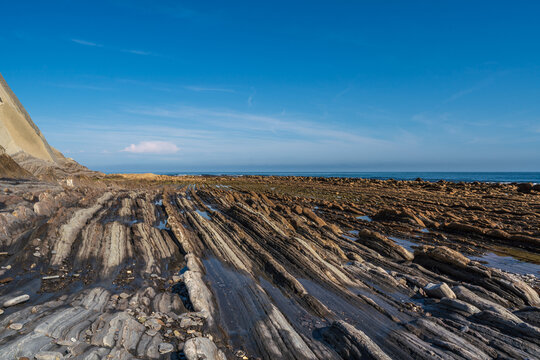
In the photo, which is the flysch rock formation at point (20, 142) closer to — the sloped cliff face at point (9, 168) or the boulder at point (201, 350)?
the sloped cliff face at point (9, 168)

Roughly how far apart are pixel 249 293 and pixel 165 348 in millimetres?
3021

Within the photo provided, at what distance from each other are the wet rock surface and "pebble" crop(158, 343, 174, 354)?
0.02 metres

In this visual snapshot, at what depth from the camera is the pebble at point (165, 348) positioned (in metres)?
4.57

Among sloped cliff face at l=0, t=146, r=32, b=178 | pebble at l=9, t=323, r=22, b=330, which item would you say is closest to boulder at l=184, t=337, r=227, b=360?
pebble at l=9, t=323, r=22, b=330

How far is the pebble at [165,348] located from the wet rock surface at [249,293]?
19mm

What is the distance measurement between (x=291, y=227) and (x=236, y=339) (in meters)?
9.06

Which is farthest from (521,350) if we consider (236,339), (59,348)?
(59,348)

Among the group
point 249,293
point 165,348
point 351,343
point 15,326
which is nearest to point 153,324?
point 165,348

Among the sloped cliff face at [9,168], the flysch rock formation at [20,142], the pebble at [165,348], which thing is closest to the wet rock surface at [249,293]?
the pebble at [165,348]

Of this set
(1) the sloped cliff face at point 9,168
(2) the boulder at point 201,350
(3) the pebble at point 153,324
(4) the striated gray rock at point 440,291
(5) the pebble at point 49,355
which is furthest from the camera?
(1) the sloped cliff face at point 9,168

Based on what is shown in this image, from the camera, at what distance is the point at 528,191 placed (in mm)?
34781

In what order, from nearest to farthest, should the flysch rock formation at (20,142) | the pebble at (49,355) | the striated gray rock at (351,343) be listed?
the pebble at (49,355) < the striated gray rock at (351,343) < the flysch rock formation at (20,142)

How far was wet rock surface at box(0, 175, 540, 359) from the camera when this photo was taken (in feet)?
15.7

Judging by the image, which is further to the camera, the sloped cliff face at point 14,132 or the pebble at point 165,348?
the sloped cliff face at point 14,132
